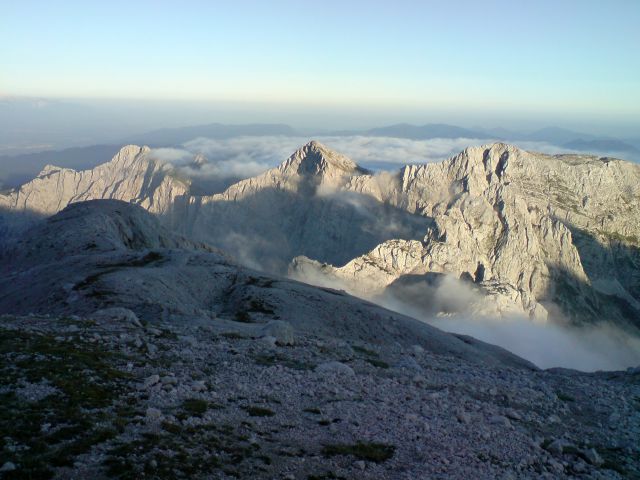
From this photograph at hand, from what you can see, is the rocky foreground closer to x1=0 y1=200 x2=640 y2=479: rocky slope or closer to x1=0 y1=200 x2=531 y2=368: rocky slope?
x1=0 y1=200 x2=640 y2=479: rocky slope

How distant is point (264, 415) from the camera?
21.3 metres

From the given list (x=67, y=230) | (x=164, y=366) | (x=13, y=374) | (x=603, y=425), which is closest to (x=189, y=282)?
(x=67, y=230)

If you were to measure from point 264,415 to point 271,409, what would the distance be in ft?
2.61

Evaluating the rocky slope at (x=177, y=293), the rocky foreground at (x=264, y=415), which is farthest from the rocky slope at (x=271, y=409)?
the rocky slope at (x=177, y=293)

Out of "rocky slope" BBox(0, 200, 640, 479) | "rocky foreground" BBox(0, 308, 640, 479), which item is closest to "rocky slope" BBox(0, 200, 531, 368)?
"rocky slope" BBox(0, 200, 640, 479)

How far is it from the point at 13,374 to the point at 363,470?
48.6 ft

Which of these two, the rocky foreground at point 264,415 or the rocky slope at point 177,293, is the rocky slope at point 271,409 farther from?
the rocky slope at point 177,293

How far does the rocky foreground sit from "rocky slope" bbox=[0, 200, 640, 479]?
74 millimetres

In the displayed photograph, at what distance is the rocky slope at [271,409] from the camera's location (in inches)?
645

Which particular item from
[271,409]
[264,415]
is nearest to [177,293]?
[271,409]

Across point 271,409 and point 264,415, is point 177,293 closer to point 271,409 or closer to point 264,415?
point 271,409

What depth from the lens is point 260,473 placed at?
52.4 ft

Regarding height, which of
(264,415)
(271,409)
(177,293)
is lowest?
(177,293)

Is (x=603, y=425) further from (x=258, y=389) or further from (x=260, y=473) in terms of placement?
(x=260, y=473)
